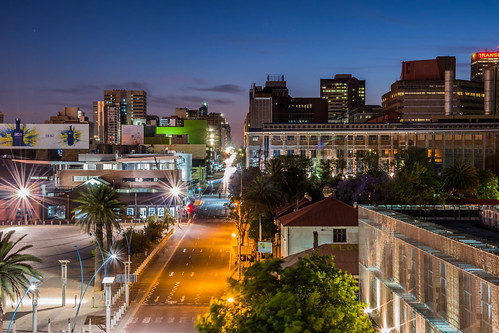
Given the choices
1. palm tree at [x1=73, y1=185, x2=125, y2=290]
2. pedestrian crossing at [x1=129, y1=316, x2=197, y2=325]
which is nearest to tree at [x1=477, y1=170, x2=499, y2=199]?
palm tree at [x1=73, y1=185, x2=125, y2=290]

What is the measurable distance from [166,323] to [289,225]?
17982 mm

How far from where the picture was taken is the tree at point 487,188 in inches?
3856

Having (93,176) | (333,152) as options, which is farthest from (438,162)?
(93,176)

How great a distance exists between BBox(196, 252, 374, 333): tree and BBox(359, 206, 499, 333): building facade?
205 cm

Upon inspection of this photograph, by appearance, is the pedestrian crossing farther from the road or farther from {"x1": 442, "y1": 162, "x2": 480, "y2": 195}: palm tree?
{"x1": 442, "y1": 162, "x2": 480, "y2": 195}: palm tree

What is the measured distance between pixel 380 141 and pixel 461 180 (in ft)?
230

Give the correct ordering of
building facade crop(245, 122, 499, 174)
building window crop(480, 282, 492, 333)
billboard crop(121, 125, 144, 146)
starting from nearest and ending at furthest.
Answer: building window crop(480, 282, 492, 333) → building facade crop(245, 122, 499, 174) → billboard crop(121, 125, 144, 146)

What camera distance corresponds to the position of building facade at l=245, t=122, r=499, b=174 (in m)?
158

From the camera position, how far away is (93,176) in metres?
115

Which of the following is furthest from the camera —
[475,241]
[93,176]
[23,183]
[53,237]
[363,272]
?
[93,176]

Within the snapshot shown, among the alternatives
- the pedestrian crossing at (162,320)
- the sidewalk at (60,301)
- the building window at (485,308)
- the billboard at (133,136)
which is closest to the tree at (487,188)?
the sidewalk at (60,301)

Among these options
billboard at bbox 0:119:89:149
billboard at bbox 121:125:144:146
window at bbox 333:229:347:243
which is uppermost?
billboard at bbox 121:125:144:146

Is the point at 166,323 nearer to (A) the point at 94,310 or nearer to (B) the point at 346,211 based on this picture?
(A) the point at 94,310

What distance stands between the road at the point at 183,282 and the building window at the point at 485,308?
23863 mm
